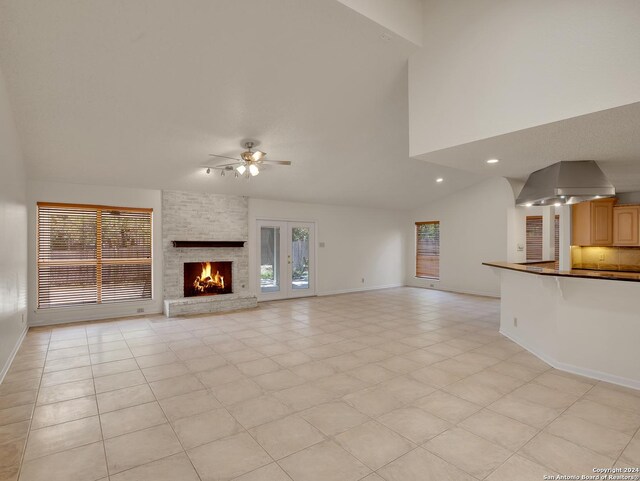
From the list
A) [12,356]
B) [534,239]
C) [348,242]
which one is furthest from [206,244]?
[534,239]

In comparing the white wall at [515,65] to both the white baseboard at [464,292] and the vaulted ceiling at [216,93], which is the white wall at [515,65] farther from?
the white baseboard at [464,292]

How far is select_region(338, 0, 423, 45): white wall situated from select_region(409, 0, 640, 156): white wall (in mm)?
112

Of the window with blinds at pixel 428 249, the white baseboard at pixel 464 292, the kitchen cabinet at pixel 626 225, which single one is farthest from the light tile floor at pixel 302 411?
the window with blinds at pixel 428 249

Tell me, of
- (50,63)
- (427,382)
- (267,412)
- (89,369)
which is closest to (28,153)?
(50,63)

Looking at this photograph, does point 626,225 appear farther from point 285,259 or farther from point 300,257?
point 285,259

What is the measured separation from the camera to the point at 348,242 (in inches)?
376

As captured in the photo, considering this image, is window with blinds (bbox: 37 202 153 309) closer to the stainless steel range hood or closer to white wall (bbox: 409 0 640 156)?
white wall (bbox: 409 0 640 156)

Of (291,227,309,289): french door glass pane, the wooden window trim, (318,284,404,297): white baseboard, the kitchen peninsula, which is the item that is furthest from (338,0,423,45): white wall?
(318,284,404,297): white baseboard

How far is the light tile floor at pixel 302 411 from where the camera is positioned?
2117 mm

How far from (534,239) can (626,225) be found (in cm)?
191

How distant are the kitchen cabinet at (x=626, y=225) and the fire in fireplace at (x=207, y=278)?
7765 mm

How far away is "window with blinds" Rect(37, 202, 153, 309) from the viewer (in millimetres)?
5805

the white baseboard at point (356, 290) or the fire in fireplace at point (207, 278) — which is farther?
the white baseboard at point (356, 290)

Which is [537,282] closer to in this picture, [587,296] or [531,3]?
[587,296]
